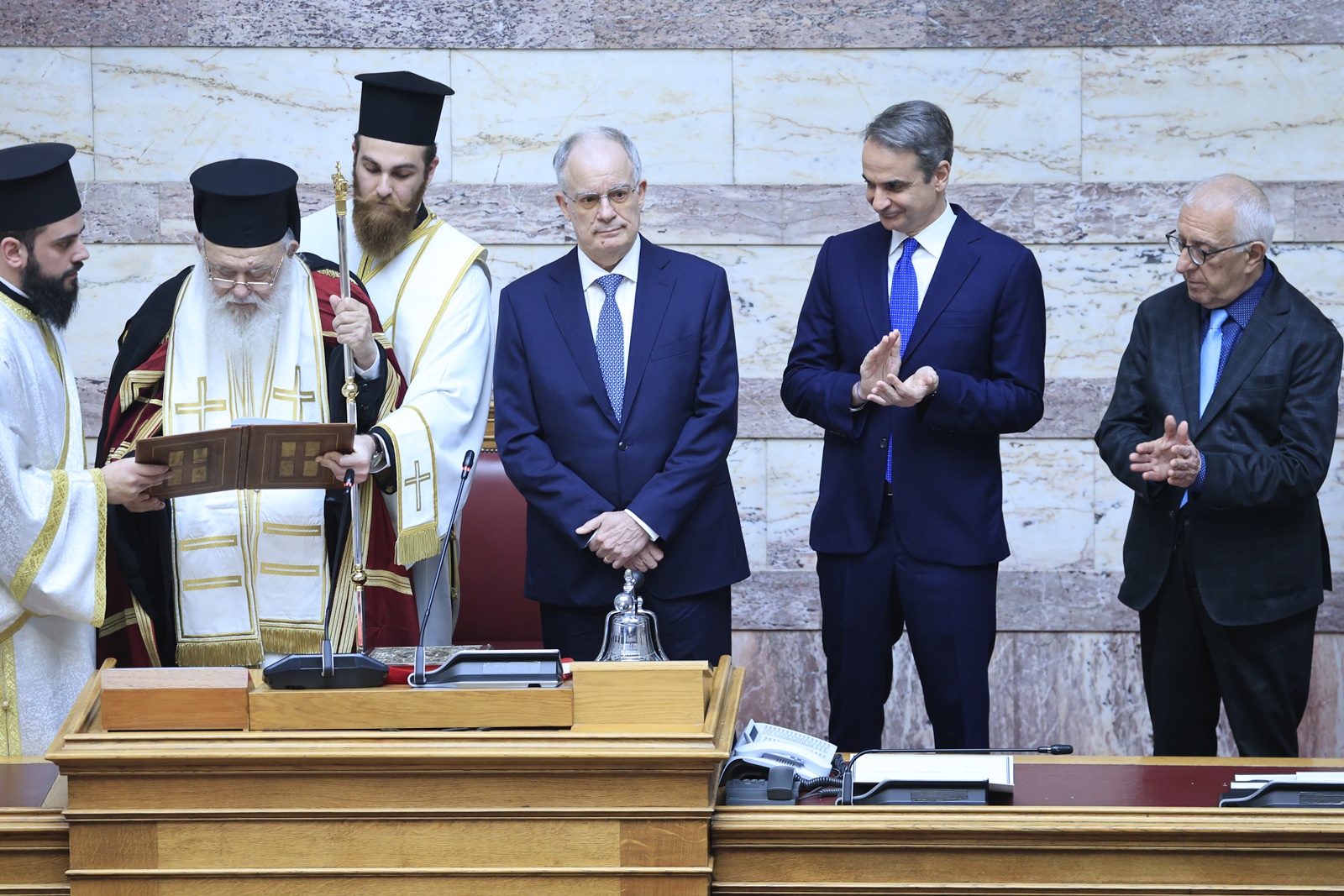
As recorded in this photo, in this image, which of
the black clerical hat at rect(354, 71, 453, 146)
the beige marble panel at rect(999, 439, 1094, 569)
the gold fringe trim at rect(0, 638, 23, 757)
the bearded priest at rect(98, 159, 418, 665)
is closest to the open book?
the bearded priest at rect(98, 159, 418, 665)

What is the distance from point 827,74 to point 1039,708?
260 centimetres

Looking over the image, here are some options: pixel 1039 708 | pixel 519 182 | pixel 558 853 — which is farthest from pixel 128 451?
pixel 1039 708

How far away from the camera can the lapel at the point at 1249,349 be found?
13.8 feet

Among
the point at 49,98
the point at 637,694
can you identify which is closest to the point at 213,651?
the point at 637,694

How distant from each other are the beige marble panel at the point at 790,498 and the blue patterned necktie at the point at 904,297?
1.80 meters

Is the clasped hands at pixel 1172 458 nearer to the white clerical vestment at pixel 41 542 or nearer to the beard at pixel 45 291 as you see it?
the white clerical vestment at pixel 41 542

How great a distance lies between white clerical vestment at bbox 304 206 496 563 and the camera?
13.5 feet

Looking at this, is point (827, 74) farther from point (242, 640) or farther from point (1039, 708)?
point (242, 640)

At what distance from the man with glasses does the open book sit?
2.12m

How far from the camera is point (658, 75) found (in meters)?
6.09

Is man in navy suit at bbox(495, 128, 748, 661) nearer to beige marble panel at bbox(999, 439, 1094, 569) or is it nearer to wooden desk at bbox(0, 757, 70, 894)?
wooden desk at bbox(0, 757, 70, 894)

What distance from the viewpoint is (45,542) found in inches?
147

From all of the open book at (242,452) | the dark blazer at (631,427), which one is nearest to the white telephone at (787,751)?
the dark blazer at (631,427)

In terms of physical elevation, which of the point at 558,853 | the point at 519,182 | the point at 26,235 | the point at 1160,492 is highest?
the point at 519,182
